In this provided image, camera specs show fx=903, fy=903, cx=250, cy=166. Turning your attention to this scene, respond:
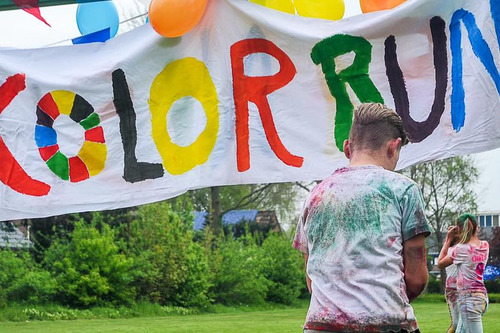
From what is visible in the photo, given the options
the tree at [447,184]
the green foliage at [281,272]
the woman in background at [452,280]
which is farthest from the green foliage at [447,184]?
the woman in background at [452,280]

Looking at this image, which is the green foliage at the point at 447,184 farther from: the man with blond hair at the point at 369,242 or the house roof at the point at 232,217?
the man with blond hair at the point at 369,242

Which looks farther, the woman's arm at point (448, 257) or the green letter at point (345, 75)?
the woman's arm at point (448, 257)

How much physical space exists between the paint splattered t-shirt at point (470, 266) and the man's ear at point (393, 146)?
7.67m

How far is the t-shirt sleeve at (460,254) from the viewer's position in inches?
400

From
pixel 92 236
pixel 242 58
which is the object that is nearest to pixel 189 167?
pixel 242 58

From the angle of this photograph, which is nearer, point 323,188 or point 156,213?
point 323,188

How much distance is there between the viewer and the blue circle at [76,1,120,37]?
4.18 m

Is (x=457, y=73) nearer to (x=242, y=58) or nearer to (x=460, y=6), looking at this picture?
(x=460, y=6)

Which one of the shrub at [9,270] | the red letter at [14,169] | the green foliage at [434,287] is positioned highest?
the red letter at [14,169]

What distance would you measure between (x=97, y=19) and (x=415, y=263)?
2.19 m

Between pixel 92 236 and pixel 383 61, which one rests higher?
pixel 383 61

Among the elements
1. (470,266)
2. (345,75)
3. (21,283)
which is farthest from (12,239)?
(345,75)

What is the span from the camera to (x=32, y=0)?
346cm

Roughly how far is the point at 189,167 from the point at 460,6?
125 centimetres
